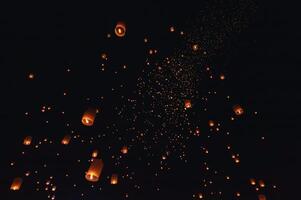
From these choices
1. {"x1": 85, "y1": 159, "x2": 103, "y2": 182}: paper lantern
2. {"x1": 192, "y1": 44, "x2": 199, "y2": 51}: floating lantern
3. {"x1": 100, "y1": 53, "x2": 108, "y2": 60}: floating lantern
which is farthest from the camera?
{"x1": 100, "y1": 53, "x2": 108, "y2": 60}: floating lantern

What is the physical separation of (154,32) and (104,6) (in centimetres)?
99

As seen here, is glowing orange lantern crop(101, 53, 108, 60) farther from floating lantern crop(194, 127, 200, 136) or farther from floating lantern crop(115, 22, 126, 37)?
floating lantern crop(194, 127, 200, 136)

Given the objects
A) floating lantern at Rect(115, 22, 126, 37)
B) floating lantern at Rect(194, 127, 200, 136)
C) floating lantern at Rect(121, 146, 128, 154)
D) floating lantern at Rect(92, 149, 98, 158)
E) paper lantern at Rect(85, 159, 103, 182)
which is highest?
floating lantern at Rect(194, 127, 200, 136)

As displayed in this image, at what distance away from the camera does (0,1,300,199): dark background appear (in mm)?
5230

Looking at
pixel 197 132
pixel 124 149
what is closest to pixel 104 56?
pixel 124 149

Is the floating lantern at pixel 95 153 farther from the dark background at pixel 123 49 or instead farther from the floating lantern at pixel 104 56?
the floating lantern at pixel 104 56

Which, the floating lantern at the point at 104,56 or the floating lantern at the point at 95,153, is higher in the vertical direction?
the floating lantern at the point at 104,56

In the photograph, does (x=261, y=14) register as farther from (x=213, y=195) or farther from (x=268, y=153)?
(x=213, y=195)

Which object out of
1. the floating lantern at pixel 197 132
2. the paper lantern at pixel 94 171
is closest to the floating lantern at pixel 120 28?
the paper lantern at pixel 94 171

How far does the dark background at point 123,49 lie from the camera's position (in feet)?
17.2

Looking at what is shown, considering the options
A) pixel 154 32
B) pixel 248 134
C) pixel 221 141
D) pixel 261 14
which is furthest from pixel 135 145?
pixel 261 14

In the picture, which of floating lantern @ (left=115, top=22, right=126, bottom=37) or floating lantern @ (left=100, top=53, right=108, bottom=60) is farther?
floating lantern @ (left=100, top=53, right=108, bottom=60)

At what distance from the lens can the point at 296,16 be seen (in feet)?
16.9

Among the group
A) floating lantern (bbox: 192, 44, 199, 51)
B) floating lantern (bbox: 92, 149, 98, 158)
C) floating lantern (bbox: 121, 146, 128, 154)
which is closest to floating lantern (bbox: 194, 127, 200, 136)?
floating lantern (bbox: 121, 146, 128, 154)
